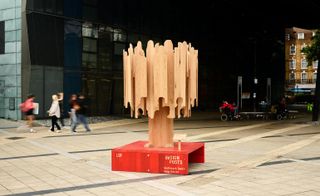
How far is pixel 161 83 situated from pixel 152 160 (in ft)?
5.53

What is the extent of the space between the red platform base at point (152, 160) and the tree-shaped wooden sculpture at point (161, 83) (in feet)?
2.26

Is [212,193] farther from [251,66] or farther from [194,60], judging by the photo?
[251,66]

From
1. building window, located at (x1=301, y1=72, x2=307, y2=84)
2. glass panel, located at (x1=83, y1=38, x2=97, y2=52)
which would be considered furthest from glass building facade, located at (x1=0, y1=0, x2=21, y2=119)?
building window, located at (x1=301, y1=72, x2=307, y2=84)

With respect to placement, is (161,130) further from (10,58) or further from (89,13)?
(89,13)

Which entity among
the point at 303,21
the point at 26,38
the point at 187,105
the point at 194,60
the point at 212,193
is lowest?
the point at 212,193

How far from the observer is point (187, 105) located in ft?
33.6

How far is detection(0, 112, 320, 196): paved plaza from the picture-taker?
789 cm

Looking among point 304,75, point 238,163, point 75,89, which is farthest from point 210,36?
point 304,75

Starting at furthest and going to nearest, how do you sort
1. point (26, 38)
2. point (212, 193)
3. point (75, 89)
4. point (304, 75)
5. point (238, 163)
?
point (304, 75), point (75, 89), point (26, 38), point (238, 163), point (212, 193)

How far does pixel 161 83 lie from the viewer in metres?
9.54

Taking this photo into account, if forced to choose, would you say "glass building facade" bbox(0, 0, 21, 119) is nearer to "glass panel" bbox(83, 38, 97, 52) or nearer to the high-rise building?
"glass panel" bbox(83, 38, 97, 52)

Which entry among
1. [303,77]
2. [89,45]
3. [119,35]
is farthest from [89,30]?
[303,77]

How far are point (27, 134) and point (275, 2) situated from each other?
26.1m

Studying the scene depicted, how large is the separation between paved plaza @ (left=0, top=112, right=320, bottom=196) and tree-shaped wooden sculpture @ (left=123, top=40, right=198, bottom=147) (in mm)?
1270
